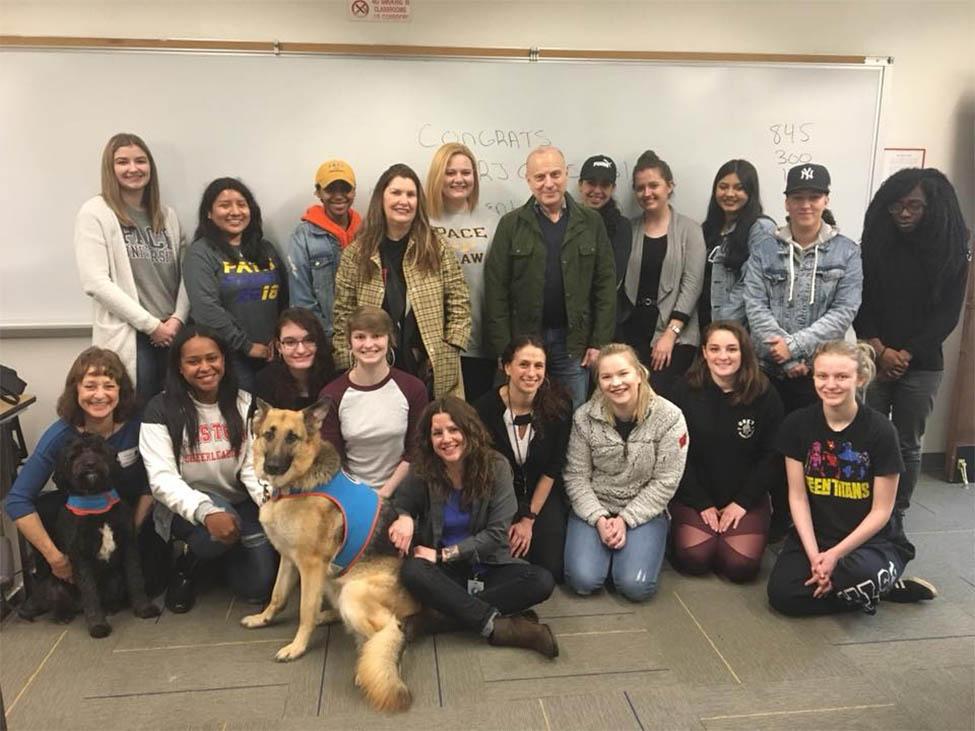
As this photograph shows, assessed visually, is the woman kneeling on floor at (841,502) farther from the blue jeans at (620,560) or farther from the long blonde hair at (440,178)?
the long blonde hair at (440,178)

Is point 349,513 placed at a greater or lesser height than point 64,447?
lesser

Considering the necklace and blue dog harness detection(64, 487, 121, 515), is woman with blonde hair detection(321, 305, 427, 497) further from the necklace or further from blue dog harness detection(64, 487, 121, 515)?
blue dog harness detection(64, 487, 121, 515)

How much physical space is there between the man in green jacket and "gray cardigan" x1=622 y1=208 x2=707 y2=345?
305 mm

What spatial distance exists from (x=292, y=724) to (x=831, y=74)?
12.8 feet

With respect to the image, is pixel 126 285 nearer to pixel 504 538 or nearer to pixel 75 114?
pixel 75 114

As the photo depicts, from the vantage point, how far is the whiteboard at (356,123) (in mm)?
3137

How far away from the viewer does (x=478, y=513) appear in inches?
96.0

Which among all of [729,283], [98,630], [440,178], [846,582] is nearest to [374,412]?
[440,178]

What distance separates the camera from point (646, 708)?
204 centimetres

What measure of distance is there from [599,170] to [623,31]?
830mm

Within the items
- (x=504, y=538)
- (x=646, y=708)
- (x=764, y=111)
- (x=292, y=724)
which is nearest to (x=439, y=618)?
(x=504, y=538)

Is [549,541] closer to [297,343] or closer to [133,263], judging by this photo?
[297,343]

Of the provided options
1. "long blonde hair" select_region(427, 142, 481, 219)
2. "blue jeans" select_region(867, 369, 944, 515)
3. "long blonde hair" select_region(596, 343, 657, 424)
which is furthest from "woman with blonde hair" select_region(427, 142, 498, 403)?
"blue jeans" select_region(867, 369, 944, 515)

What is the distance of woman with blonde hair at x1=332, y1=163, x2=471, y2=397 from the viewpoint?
281 centimetres
